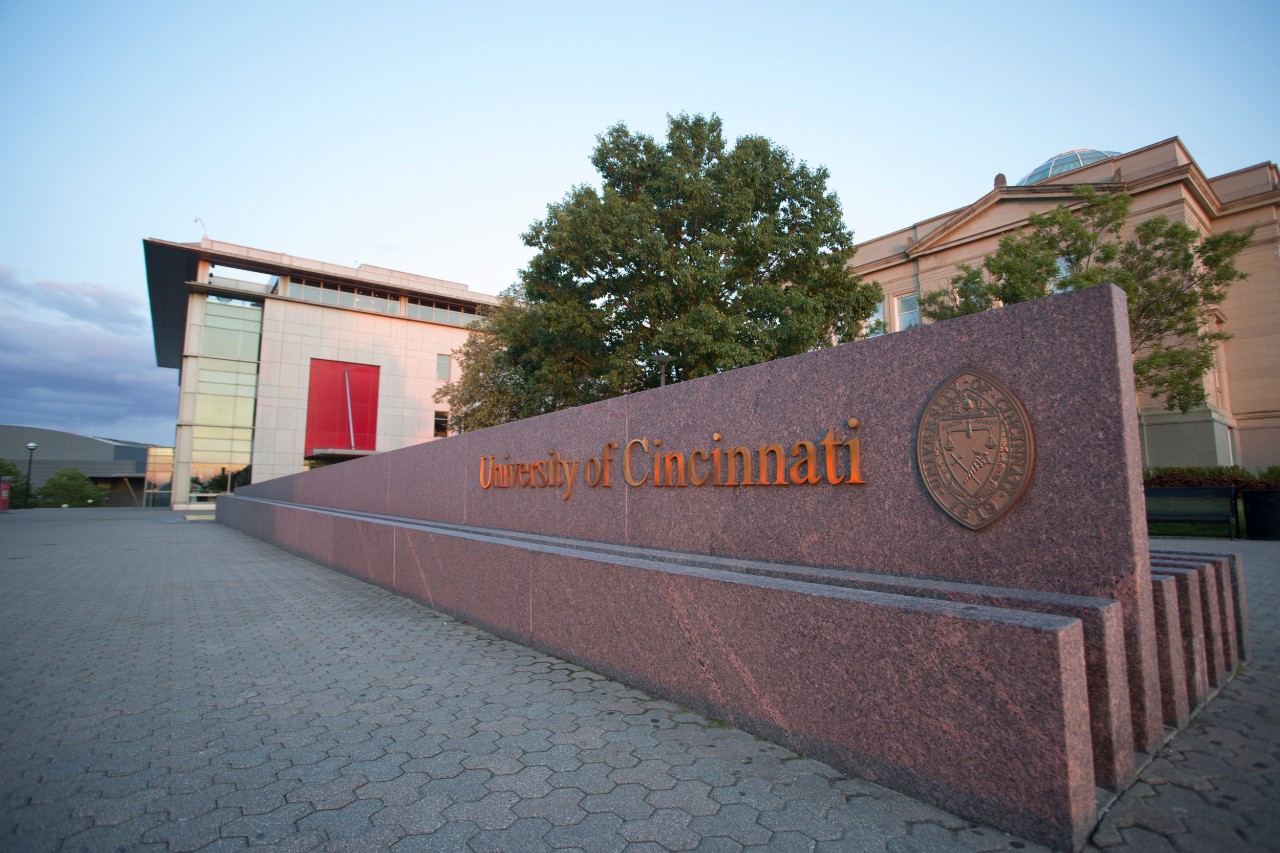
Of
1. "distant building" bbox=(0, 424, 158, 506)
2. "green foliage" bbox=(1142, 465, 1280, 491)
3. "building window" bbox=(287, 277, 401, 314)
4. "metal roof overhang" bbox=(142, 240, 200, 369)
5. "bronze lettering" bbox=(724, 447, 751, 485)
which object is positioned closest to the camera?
"bronze lettering" bbox=(724, 447, 751, 485)

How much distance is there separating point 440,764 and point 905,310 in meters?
32.9

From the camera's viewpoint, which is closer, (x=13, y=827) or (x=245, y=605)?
(x=13, y=827)

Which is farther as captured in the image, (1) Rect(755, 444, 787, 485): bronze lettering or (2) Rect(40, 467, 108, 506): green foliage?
(2) Rect(40, 467, 108, 506): green foliage

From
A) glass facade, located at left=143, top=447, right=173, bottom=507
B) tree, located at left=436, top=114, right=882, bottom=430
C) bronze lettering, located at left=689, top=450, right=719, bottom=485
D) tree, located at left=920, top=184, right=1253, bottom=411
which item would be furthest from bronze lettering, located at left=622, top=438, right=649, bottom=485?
glass facade, located at left=143, top=447, right=173, bottom=507

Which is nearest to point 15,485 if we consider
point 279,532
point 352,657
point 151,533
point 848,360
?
point 151,533

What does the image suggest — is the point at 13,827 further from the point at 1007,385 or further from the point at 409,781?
the point at 1007,385

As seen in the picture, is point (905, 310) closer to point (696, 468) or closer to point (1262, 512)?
point (1262, 512)

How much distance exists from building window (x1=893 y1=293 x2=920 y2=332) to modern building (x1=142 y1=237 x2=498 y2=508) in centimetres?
2518

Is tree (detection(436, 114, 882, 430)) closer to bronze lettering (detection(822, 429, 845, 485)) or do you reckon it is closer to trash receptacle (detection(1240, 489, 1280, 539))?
trash receptacle (detection(1240, 489, 1280, 539))

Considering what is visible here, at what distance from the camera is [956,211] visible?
29.5 meters

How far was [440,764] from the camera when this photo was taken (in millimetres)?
2988

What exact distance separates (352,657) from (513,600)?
4.26 ft

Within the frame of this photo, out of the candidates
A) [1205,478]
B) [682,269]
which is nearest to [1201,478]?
[1205,478]

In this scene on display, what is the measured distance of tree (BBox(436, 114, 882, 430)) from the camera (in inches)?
661
